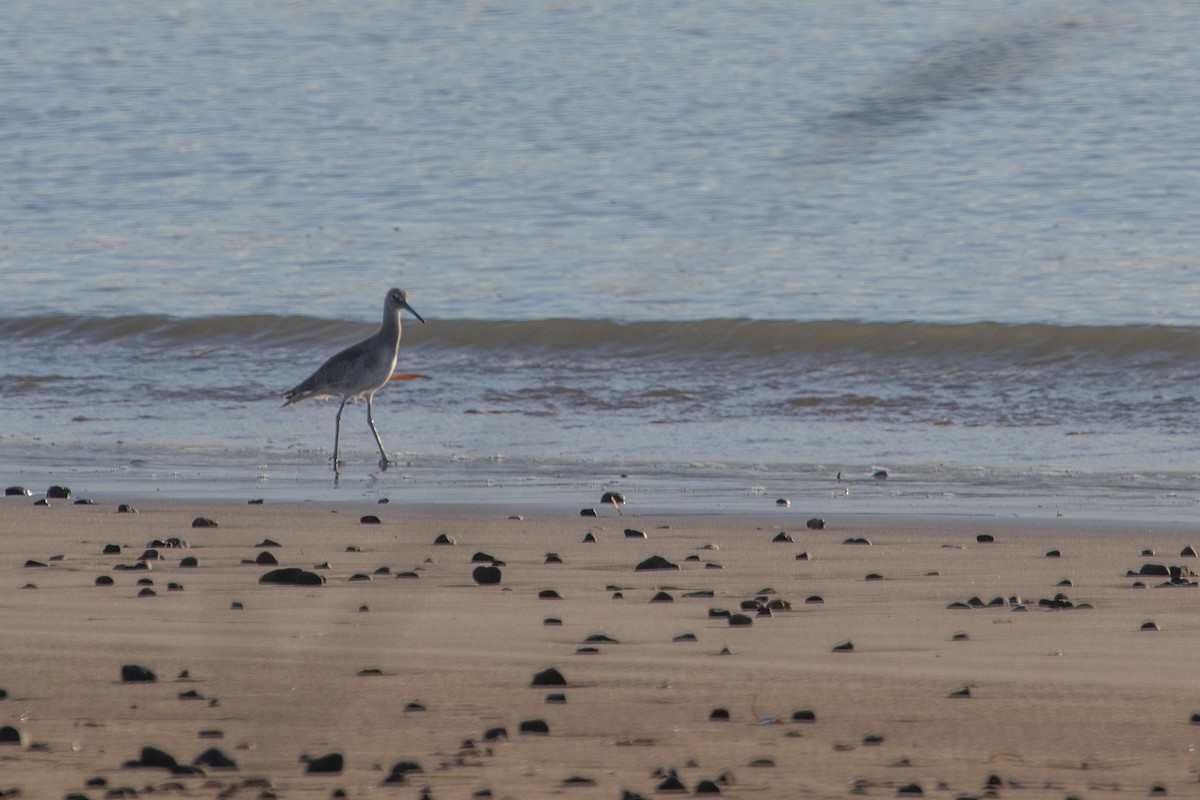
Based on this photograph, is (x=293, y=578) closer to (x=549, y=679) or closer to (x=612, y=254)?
(x=549, y=679)

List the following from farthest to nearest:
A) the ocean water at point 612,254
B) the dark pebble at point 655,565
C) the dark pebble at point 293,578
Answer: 1. the dark pebble at point 655,565
2. the dark pebble at point 293,578
3. the ocean water at point 612,254

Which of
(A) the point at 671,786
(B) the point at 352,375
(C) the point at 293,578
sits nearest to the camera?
(A) the point at 671,786

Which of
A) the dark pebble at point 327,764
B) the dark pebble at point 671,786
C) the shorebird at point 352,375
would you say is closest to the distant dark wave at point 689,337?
the shorebird at point 352,375

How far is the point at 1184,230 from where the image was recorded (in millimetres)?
17719

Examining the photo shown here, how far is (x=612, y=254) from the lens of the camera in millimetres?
16688

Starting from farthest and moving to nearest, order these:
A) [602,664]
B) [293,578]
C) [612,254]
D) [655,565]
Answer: [612,254] → [655,565] → [293,578] → [602,664]

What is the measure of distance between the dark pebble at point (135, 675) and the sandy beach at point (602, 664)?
0.02m

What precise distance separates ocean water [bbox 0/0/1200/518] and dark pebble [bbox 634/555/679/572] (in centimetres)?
73

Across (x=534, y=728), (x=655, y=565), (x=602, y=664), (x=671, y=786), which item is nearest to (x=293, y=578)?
(x=655, y=565)

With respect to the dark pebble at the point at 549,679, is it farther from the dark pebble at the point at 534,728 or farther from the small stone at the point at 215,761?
the small stone at the point at 215,761

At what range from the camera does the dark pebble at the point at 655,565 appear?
6.74 metres

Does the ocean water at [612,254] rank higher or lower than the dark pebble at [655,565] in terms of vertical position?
higher

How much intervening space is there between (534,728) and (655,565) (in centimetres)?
255

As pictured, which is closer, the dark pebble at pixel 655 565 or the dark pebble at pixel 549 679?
the dark pebble at pixel 549 679
